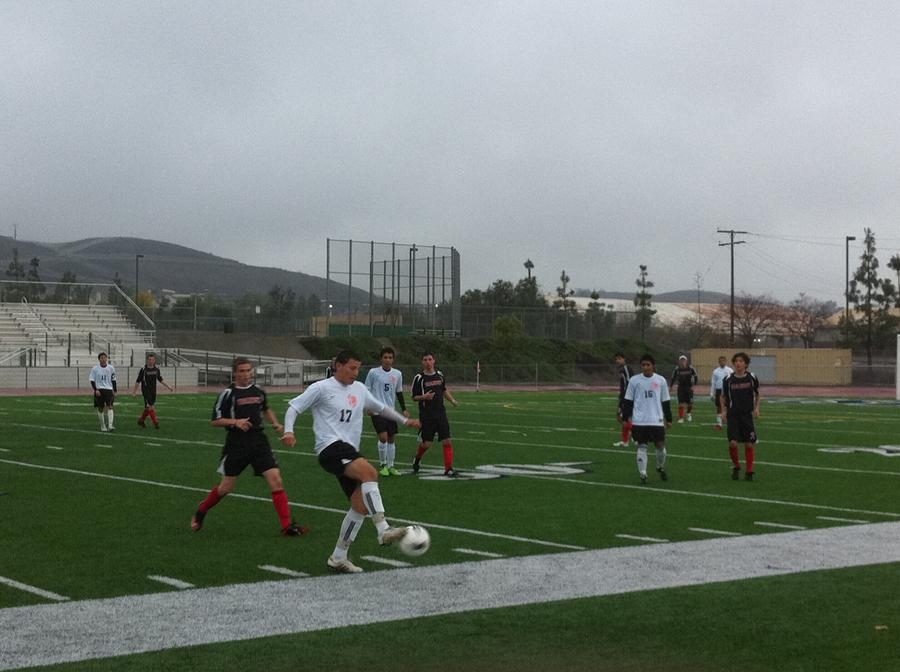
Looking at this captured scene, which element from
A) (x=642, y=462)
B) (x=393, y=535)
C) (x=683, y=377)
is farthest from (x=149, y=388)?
(x=393, y=535)

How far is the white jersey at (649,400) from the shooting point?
55.5 feet

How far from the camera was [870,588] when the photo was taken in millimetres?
9305

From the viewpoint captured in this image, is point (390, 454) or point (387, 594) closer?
point (387, 594)

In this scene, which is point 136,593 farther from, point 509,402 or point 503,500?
point 509,402

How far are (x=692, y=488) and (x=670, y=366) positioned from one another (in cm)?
5417

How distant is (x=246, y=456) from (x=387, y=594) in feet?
10.9

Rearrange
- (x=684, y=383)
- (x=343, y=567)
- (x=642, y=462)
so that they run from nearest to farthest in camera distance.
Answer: (x=343, y=567) → (x=642, y=462) → (x=684, y=383)

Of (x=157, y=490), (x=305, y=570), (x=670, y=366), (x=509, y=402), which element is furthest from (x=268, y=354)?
(x=305, y=570)

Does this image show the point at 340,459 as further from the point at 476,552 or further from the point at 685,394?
the point at 685,394

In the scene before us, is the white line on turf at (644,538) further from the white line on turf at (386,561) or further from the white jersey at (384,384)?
the white jersey at (384,384)

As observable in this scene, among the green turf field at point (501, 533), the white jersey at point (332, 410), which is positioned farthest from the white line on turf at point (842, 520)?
the white jersey at point (332, 410)

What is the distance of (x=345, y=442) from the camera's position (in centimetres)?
1020

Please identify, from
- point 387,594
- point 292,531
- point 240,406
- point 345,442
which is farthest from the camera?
point 240,406

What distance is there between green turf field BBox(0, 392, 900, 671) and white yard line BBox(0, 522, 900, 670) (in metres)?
0.22
